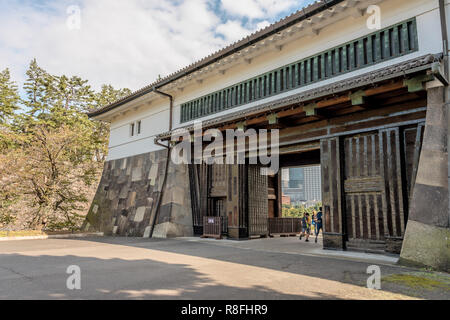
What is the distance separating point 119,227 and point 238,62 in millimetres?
11241

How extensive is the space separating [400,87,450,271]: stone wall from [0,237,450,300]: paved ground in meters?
0.52

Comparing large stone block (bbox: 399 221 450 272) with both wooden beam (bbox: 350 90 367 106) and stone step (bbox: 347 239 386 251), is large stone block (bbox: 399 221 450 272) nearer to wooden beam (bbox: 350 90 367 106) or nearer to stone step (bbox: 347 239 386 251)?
stone step (bbox: 347 239 386 251)

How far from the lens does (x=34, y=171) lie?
52.3 feet

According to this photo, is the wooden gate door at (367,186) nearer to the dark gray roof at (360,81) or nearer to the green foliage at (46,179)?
the dark gray roof at (360,81)

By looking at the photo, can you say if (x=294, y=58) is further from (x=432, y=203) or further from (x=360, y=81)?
(x=432, y=203)

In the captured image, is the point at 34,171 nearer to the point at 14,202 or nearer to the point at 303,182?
the point at 14,202

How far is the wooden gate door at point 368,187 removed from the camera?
7.65m

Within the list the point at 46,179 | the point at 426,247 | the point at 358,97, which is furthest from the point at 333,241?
the point at 46,179

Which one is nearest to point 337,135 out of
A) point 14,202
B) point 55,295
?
point 55,295

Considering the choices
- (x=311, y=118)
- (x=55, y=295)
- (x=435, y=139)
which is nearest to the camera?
(x=55, y=295)

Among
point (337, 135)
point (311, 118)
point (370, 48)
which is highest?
point (370, 48)

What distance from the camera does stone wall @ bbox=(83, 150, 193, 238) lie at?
1426cm

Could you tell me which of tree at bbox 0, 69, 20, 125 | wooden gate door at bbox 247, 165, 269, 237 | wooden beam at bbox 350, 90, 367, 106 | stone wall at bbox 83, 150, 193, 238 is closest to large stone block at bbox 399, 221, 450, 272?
wooden beam at bbox 350, 90, 367, 106

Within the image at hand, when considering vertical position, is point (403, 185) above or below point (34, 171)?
below
